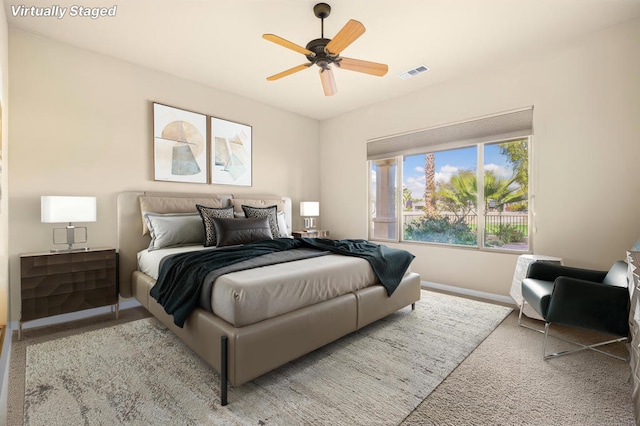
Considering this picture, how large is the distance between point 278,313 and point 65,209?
2.24 m

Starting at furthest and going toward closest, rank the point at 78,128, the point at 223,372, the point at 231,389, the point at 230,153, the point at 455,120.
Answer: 1. the point at 230,153
2. the point at 455,120
3. the point at 78,128
4. the point at 231,389
5. the point at 223,372

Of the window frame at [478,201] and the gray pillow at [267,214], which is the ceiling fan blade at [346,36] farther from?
the window frame at [478,201]

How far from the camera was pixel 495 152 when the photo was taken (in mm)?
3697

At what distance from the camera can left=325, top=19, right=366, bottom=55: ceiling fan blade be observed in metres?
2.09

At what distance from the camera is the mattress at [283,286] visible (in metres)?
1.74

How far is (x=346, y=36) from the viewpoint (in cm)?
222

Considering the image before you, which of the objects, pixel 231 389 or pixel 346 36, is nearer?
pixel 231 389

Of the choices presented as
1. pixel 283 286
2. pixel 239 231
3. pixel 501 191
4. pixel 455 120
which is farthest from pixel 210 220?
pixel 501 191

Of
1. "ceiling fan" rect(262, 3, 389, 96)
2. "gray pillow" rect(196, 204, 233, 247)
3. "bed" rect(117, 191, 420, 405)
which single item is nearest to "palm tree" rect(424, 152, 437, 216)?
"bed" rect(117, 191, 420, 405)

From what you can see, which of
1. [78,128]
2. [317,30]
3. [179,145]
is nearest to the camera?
[317,30]

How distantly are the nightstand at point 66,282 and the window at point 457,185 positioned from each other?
3.60 m

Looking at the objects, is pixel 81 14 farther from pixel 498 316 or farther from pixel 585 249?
pixel 585 249

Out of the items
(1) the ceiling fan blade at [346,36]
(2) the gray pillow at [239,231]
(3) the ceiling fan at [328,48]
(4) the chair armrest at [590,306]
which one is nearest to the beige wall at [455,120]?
(2) the gray pillow at [239,231]

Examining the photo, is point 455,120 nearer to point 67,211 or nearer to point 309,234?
point 309,234
